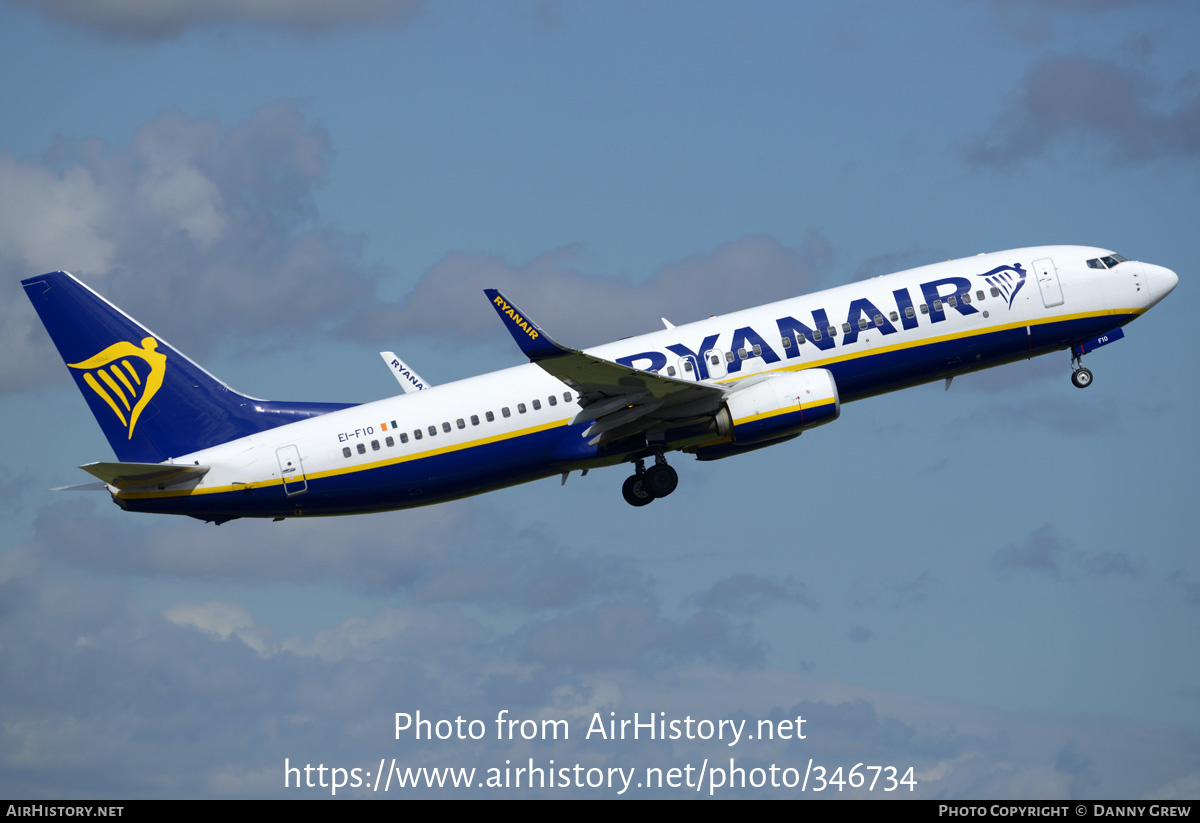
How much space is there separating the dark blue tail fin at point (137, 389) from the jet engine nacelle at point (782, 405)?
1476 centimetres

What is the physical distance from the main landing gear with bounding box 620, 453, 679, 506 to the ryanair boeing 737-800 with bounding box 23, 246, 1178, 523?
1231 millimetres

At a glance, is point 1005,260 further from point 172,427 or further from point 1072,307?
point 172,427

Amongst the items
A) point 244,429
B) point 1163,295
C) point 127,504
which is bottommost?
point 127,504

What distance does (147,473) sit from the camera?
159ft

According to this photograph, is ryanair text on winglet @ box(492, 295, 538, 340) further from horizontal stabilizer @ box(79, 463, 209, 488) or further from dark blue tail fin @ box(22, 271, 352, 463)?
horizontal stabilizer @ box(79, 463, 209, 488)

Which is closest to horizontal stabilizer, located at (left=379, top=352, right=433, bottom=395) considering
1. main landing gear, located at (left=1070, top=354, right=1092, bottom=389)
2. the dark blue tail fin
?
the dark blue tail fin

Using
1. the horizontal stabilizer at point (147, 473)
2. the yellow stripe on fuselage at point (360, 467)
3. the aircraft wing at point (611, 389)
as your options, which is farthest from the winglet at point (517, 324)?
the horizontal stabilizer at point (147, 473)

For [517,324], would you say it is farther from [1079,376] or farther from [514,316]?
[1079,376]

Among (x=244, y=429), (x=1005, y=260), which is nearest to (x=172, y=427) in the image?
(x=244, y=429)

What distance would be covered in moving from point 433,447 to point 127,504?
10.9 m

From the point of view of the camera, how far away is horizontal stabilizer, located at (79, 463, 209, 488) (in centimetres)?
4706

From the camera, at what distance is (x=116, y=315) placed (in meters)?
53.0

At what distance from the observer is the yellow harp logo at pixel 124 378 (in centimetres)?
5181

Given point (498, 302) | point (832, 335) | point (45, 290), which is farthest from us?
point (45, 290)
